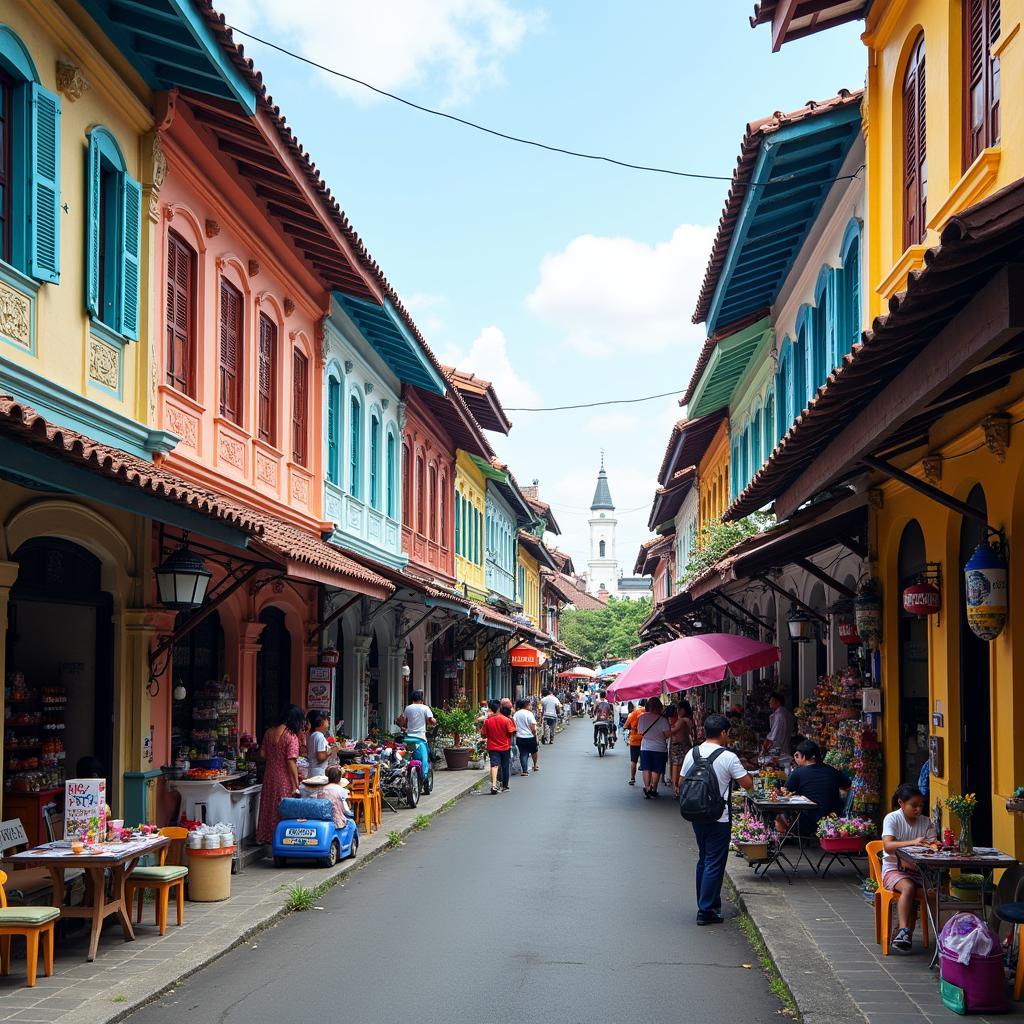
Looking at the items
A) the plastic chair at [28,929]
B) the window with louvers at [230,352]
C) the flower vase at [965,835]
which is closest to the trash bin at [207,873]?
the plastic chair at [28,929]

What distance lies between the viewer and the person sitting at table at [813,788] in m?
12.7

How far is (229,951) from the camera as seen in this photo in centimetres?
923

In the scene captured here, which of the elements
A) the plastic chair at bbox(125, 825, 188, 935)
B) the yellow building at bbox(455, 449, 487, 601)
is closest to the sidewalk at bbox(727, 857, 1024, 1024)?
the plastic chair at bbox(125, 825, 188, 935)

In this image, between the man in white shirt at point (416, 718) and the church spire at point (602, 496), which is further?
the church spire at point (602, 496)

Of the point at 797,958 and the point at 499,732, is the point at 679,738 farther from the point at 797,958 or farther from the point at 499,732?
the point at 797,958

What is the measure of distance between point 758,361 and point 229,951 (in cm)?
1650

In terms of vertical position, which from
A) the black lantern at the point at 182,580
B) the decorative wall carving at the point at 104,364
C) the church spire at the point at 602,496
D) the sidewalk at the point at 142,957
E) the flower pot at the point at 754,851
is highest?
the church spire at the point at 602,496

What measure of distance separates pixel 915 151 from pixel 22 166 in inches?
295

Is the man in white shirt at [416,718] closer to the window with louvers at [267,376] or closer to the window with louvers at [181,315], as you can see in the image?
the window with louvers at [267,376]

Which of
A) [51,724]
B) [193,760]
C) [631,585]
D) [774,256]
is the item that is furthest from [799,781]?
[631,585]

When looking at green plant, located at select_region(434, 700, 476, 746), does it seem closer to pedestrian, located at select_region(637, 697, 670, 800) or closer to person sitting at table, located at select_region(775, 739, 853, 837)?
pedestrian, located at select_region(637, 697, 670, 800)

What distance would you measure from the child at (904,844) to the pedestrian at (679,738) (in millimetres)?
11580

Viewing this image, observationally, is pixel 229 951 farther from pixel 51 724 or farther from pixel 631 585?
pixel 631 585

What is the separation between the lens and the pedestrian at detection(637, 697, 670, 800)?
21688 mm
